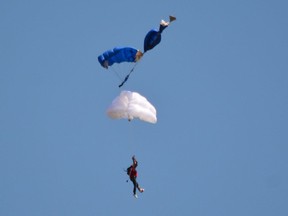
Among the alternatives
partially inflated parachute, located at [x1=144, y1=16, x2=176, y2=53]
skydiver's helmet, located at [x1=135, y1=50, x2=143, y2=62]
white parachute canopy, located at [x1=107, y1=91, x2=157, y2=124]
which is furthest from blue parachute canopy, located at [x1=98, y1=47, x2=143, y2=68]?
Result: white parachute canopy, located at [x1=107, y1=91, x2=157, y2=124]

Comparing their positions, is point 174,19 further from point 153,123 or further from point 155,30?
point 153,123

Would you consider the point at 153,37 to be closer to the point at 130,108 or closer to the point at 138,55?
the point at 138,55

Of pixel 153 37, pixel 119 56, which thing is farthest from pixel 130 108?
pixel 153 37

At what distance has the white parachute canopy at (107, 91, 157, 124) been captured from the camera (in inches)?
1522

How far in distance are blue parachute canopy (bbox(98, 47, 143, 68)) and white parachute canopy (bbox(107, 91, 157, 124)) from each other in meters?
1.28

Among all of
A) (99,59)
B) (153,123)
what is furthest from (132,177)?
(99,59)

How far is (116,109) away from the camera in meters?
38.7

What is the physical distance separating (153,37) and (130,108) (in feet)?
9.05

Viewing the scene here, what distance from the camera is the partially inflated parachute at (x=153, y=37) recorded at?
126ft

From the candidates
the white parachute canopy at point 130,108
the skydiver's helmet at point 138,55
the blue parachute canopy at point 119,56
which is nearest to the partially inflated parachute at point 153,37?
the skydiver's helmet at point 138,55

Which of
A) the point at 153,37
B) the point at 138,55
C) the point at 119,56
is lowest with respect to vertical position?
the point at 119,56

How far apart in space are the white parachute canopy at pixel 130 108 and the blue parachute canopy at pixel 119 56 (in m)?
1.28

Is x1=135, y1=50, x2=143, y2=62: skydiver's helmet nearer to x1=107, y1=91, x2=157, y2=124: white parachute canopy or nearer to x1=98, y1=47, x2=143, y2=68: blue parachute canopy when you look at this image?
x1=98, y1=47, x2=143, y2=68: blue parachute canopy

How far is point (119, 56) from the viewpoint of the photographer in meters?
39.0
